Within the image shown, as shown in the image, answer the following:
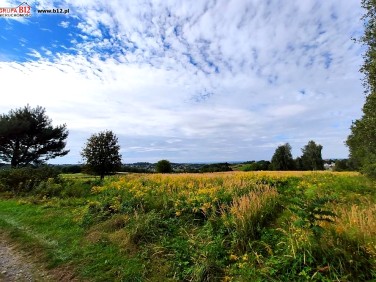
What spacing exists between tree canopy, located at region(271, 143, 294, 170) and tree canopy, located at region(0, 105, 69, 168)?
49.2m

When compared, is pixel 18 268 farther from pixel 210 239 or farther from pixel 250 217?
pixel 250 217

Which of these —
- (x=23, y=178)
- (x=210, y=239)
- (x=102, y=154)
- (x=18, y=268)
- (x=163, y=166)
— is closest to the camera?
(x=18, y=268)

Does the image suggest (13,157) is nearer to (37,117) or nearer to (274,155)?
(37,117)

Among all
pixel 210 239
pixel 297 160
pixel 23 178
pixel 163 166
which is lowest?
pixel 210 239

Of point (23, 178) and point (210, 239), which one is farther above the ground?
point (23, 178)

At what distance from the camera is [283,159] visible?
210 feet

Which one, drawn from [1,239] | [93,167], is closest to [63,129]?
[93,167]

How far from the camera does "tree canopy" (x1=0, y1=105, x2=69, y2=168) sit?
25.2m

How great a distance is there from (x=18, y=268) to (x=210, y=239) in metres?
3.64

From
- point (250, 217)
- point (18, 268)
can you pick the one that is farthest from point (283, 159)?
point (18, 268)

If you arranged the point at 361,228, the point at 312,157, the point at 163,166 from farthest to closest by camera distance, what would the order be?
the point at 312,157
the point at 163,166
the point at 361,228

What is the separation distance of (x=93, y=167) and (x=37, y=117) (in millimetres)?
9197

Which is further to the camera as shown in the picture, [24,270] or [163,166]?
[163,166]

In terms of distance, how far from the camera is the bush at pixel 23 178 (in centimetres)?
1517
